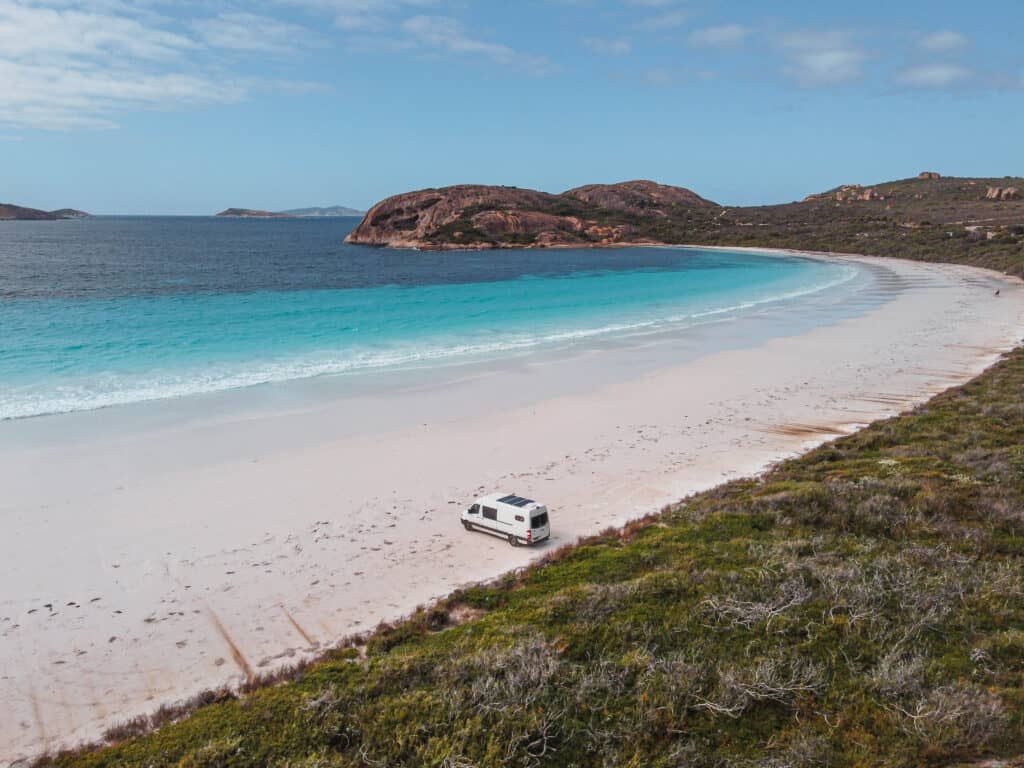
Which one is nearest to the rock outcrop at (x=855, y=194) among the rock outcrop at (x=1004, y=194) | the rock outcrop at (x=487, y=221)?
the rock outcrop at (x=1004, y=194)

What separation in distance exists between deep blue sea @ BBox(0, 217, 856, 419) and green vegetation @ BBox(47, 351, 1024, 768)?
838 inches

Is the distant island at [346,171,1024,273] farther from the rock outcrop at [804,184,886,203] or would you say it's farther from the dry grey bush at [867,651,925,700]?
the dry grey bush at [867,651,925,700]

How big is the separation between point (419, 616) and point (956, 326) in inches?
1713

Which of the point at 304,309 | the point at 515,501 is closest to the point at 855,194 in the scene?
the point at 304,309

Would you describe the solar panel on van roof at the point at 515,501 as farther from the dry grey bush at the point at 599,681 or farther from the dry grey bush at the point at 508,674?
the dry grey bush at the point at 599,681

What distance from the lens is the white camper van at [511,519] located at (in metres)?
14.4

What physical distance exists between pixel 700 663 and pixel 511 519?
19.8ft

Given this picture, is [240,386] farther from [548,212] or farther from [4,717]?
[548,212]

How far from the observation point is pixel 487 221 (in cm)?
12394

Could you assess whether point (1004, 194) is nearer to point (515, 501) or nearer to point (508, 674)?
point (515, 501)

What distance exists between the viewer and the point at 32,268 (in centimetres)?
7525

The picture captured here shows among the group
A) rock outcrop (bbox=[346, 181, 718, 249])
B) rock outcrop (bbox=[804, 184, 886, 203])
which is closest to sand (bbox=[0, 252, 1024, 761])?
rock outcrop (bbox=[346, 181, 718, 249])

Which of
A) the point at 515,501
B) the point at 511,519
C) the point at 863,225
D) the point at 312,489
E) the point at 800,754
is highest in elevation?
the point at 863,225

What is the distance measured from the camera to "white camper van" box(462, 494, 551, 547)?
14.4 m
